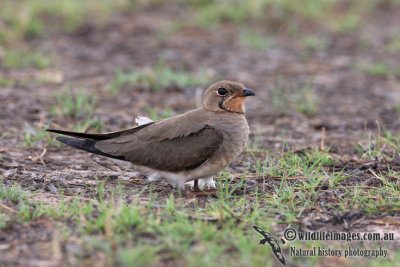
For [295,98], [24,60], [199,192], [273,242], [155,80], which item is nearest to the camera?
[273,242]

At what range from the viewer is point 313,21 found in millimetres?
11805

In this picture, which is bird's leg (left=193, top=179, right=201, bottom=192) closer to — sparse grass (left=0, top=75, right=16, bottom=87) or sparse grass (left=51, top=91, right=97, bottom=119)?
sparse grass (left=51, top=91, right=97, bottom=119)

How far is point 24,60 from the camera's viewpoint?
9797 millimetres

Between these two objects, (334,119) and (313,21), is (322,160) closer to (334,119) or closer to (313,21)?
(334,119)

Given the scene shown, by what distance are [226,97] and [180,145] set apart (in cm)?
62

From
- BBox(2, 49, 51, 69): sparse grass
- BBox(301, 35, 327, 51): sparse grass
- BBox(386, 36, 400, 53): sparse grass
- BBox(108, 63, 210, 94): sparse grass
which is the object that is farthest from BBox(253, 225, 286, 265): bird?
BBox(386, 36, 400, 53): sparse grass

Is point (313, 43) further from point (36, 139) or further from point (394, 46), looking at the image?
point (36, 139)

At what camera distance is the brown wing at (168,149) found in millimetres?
5496

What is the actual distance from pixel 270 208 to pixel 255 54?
5856 millimetres

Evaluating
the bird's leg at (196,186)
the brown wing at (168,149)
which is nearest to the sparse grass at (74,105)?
the brown wing at (168,149)

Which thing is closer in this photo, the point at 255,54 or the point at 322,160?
the point at 322,160

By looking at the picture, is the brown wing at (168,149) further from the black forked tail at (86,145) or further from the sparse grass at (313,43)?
the sparse grass at (313,43)

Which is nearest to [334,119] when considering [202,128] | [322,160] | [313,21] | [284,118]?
[284,118]

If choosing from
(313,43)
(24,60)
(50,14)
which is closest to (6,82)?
(24,60)
